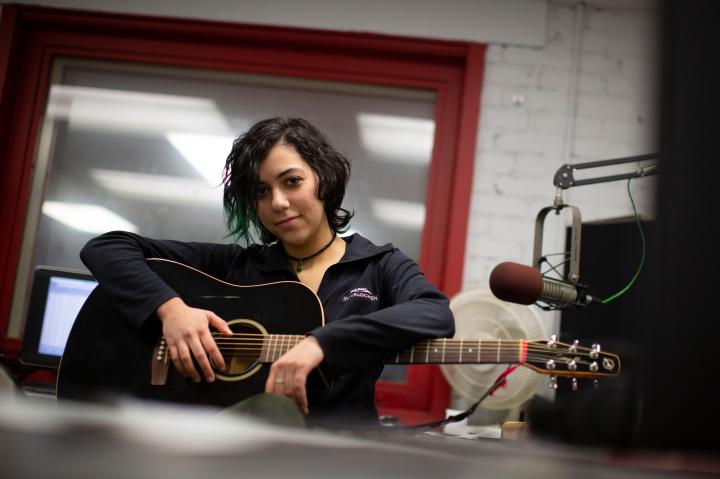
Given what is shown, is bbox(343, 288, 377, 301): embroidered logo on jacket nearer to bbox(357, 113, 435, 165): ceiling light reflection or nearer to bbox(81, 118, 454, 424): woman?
bbox(81, 118, 454, 424): woman

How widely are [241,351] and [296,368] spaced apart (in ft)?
1.05

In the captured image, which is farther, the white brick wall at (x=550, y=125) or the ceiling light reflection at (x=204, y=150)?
the ceiling light reflection at (x=204, y=150)

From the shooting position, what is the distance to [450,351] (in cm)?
141

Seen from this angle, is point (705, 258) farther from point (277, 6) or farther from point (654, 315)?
point (277, 6)

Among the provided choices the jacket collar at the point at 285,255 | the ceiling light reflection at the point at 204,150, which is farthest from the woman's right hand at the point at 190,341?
the ceiling light reflection at the point at 204,150

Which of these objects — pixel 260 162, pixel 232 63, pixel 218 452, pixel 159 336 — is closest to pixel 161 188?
pixel 232 63

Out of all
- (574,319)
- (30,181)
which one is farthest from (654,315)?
(30,181)

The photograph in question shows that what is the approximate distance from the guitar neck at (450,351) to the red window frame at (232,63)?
5.34 ft

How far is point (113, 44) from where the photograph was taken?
3.29 metres

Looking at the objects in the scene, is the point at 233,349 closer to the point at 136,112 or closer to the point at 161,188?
the point at 161,188

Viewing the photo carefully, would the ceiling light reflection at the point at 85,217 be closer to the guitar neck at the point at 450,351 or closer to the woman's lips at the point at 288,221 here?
the woman's lips at the point at 288,221

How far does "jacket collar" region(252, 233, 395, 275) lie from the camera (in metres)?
1.67

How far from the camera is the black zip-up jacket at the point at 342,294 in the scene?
4.30 feet

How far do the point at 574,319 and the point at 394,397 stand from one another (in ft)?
2.98
